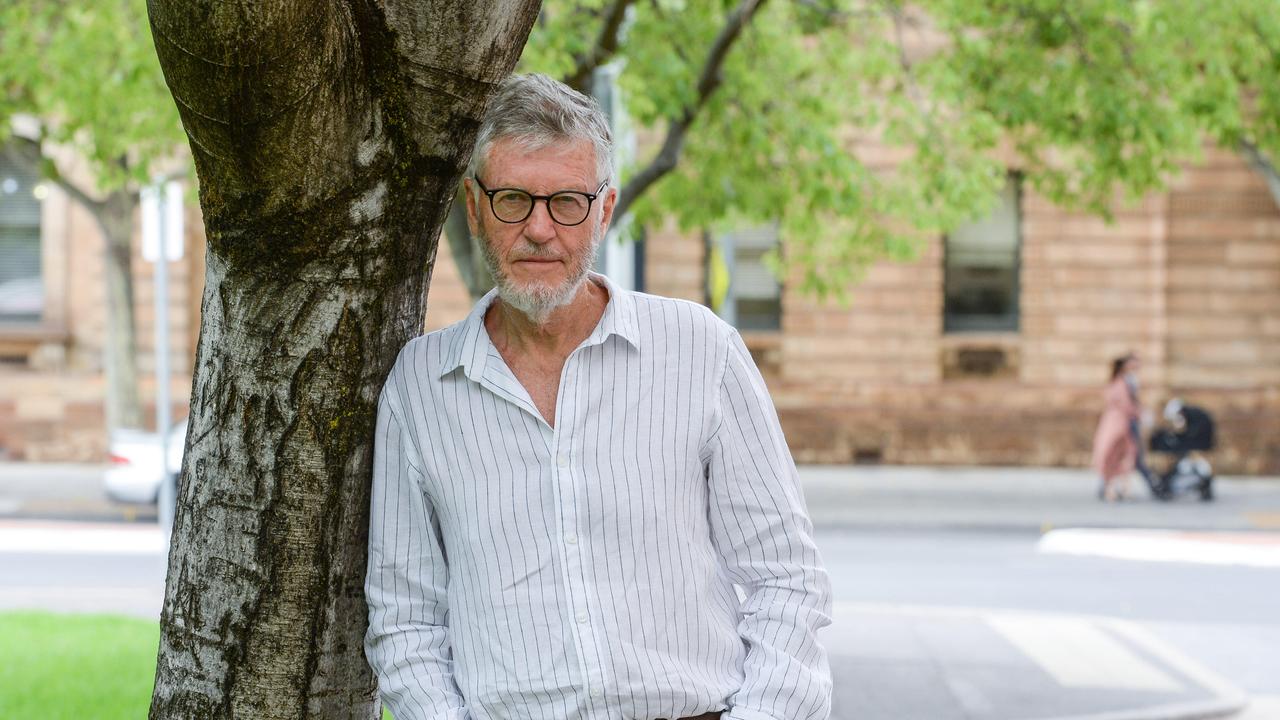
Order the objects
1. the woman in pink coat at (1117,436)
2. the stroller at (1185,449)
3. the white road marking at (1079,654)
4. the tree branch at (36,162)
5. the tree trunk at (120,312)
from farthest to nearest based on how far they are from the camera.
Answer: the tree trunk at (120,312) < the stroller at (1185,449) < the woman in pink coat at (1117,436) < the tree branch at (36,162) < the white road marking at (1079,654)

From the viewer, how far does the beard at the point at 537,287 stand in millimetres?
2648

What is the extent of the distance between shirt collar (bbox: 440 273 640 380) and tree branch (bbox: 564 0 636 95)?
20.4ft

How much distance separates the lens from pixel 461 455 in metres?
2.66

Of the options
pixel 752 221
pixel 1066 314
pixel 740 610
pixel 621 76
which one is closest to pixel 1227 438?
pixel 1066 314

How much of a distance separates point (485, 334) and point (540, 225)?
0.23 metres

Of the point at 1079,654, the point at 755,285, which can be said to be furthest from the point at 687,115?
the point at 755,285

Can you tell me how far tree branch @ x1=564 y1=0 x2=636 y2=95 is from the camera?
8906mm

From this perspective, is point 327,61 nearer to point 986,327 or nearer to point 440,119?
point 440,119

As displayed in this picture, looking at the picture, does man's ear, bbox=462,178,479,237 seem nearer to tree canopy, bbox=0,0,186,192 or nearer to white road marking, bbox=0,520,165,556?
tree canopy, bbox=0,0,186,192

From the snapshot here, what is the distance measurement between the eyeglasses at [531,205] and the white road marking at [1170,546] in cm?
1213

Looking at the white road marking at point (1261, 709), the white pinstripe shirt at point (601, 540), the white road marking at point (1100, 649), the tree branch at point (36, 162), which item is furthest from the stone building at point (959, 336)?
the white pinstripe shirt at point (601, 540)

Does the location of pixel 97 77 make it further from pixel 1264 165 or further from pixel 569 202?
pixel 1264 165

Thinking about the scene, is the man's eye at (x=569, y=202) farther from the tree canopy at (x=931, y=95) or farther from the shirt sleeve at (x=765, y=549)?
the tree canopy at (x=931, y=95)

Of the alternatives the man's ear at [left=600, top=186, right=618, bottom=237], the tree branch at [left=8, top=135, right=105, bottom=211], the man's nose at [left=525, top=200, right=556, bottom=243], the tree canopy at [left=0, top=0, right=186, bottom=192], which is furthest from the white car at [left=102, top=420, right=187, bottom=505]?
the man's nose at [left=525, top=200, right=556, bottom=243]
